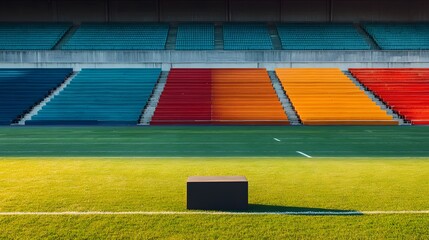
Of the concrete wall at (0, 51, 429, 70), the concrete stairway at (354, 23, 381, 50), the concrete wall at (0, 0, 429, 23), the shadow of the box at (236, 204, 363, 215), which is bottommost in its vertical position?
the shadow of the box at (236, 204, 363, 215)

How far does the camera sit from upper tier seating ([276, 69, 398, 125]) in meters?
22.1

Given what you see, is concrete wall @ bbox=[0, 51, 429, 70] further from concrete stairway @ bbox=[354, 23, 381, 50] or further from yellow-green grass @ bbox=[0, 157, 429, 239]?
yellow-green grass @ bbox=[0, 157, 429, 239]

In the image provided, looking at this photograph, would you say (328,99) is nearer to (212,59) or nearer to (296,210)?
(212,59)

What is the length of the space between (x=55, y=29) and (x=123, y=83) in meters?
10.8

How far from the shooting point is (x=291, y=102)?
2436 centimetres

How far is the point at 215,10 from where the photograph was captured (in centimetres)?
3534

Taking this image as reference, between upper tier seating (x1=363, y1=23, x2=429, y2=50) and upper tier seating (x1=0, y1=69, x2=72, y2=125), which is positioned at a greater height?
upper tier seating (x1=363, y1=23, x2=429, y2=50)

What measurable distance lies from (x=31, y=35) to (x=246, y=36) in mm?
16155

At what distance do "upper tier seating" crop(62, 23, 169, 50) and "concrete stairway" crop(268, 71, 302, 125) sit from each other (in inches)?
328

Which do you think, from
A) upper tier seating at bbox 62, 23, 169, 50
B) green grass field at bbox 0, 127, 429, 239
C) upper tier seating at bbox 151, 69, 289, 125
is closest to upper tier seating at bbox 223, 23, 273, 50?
upper tier seating at bbox 151, 69, 289, 125

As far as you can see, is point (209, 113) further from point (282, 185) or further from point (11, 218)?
point (11, 218)

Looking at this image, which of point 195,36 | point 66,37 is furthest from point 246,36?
point 66,37

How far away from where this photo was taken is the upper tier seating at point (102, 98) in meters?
22.5

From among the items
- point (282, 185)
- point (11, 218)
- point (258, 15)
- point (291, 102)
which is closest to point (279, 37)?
point (258, 15)
